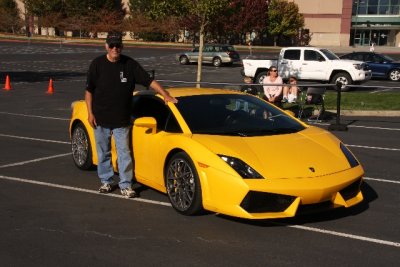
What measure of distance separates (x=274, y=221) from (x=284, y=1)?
71.7 meters

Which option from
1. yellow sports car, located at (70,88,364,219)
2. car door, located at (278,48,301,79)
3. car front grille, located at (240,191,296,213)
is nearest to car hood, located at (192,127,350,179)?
yellow sports car, located at (70,88,364,219)

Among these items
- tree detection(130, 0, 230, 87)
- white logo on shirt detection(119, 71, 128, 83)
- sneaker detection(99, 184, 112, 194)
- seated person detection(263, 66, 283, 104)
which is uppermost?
tree detection(130, 0, 230, 87)

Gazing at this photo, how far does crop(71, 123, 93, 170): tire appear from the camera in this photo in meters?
7.62

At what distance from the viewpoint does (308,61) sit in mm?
22688

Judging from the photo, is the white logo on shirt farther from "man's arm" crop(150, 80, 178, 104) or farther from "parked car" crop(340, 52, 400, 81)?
"parked car" crop(340, 52, 400, 81)

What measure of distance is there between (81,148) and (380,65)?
2183cm

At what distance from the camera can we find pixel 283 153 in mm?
5543

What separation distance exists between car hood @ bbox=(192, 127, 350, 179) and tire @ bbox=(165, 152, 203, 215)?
30 centimetres

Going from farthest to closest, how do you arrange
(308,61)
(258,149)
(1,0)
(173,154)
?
(1,0) < (308,61) < (173,154) < (258,149)

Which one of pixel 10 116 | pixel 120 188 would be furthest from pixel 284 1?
pixel 120 188

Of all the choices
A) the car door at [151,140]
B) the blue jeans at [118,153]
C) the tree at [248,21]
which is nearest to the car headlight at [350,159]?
the car door at [151,140]

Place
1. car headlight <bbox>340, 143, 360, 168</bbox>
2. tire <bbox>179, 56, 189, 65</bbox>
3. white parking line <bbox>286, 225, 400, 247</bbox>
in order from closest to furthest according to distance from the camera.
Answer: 1. white parking line <bbox>286, 225, 400, 247</bbox>
2. car headlight <bbox>340, 143, 360, 168</bbox>
3. tire <bbox>179, 56, 189, 65</bbox>

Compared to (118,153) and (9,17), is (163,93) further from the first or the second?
(9,17)

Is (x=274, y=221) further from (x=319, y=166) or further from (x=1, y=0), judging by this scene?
(x=1, y=0)
